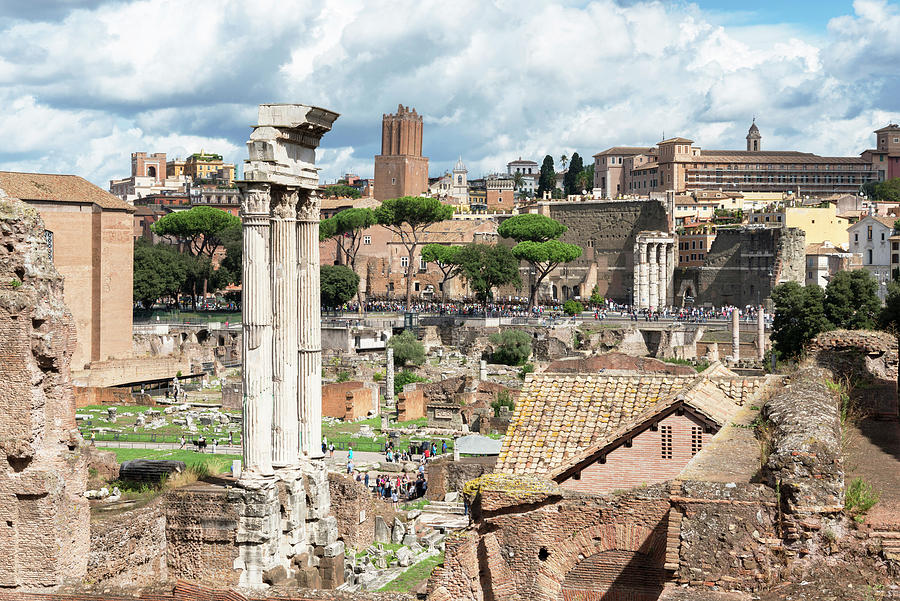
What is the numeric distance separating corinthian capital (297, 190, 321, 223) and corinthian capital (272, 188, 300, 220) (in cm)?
37

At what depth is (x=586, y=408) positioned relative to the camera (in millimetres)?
10422

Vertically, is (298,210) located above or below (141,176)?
below

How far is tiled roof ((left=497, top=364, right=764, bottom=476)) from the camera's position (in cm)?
981

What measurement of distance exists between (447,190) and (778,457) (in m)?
110

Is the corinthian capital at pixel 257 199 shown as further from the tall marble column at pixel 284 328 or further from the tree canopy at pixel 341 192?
the tree canopy at pixel 341 192

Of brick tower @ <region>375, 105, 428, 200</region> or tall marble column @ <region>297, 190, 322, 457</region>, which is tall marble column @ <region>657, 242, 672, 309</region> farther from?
tall marble column @ <region>297, 190, 322, 457</region>

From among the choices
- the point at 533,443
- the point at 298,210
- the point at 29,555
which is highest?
the point at 298,210

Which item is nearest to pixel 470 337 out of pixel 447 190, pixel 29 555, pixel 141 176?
pixel 29 555

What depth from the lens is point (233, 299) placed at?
67.8 m

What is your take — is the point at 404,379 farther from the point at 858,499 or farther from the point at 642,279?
the point at 858,499

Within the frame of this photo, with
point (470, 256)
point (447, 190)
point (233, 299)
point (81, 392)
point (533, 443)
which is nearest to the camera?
point (533, 443)

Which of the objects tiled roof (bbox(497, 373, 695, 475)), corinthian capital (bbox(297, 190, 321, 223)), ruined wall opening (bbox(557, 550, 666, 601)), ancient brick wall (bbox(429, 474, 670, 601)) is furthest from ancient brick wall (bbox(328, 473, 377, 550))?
ruined wall opening (bbox(557, 550, 666, 601))

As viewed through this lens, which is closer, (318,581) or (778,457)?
(778,457)

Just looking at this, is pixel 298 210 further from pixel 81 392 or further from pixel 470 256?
pixel 470 256
